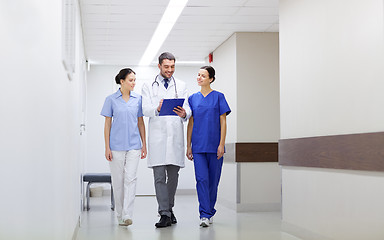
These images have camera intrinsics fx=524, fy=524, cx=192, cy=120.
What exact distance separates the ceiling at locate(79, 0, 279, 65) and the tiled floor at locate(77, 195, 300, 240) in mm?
2514

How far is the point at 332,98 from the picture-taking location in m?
4.04

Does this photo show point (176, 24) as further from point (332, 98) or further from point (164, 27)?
point (332, 98)

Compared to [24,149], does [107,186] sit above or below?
below

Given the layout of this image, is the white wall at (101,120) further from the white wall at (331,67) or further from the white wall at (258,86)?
the white wall at (331,67)

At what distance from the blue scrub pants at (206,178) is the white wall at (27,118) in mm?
2939

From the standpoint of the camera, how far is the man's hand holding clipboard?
5.10 metres

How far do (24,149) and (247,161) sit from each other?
6.06 metres

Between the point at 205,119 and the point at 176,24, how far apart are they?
210 cm


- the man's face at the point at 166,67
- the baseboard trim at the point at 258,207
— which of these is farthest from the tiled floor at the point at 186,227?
the man's face at the point at 166,67

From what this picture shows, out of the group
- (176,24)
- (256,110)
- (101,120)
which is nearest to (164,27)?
(176,24)

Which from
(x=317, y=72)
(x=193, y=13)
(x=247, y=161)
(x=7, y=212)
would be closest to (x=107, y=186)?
(x=247, y=161)

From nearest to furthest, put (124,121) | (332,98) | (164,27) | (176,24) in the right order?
(332,98)
(124,121)
(176,24)
(164,27)

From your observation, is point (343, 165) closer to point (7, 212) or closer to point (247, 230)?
point (247, 230)

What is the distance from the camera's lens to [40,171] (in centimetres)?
200
